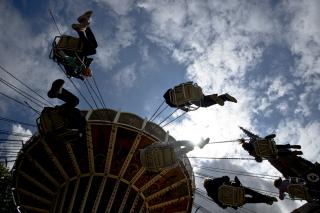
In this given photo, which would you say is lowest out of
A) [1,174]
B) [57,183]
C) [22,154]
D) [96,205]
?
[96,205]

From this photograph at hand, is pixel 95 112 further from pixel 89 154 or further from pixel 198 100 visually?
pixel 198 100

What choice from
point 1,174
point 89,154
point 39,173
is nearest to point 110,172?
point 89,154

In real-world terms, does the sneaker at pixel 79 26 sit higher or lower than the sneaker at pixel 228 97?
higher

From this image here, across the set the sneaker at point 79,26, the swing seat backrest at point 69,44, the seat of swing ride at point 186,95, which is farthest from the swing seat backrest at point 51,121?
the seat of swing ride at point 186,95

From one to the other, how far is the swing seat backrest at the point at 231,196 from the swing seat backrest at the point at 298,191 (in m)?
2.69

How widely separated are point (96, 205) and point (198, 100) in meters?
6.31

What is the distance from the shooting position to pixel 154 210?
50.6 feet

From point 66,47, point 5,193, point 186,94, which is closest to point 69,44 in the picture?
point 66,47

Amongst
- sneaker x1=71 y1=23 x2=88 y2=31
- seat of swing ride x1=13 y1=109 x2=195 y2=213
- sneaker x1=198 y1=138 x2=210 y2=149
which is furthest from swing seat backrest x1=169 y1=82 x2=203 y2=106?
sneaker x1=71 y1=23 x2=88 y2=31

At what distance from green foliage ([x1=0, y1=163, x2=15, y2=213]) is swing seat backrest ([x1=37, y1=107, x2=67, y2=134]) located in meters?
21.4

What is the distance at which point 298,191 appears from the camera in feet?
45.3

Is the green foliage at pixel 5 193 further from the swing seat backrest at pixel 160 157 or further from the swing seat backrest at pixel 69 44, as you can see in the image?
the swing seat backrest at pixel 160 157

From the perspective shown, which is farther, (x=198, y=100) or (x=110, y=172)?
(x=110, y=172)

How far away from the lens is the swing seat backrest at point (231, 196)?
1273 centimetres
